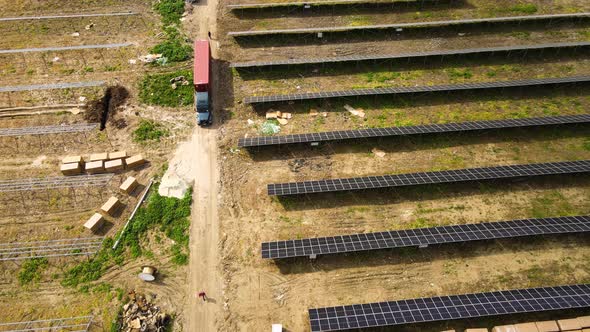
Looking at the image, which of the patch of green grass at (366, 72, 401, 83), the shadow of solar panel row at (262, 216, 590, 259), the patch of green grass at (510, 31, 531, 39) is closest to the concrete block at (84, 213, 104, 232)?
the shadow of solar panel row at (262, 216, 590, 259)

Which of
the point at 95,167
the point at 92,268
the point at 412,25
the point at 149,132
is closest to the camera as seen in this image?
the point at 92,268

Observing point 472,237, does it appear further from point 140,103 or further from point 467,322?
point 140,103

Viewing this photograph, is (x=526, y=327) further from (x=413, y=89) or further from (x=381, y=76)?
(x=381, y=76)

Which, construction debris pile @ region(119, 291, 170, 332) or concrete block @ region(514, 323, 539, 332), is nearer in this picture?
concrete block @ region(514, 323, 539, 332)

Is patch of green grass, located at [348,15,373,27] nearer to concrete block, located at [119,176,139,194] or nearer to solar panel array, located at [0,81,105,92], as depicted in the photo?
solar panel array, located at [0,81,105,92]

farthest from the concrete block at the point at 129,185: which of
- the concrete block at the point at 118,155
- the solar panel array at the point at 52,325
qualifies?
the solar panel array at the point at 52,325

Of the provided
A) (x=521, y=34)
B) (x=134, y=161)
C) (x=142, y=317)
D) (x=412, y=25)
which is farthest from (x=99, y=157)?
(x=521, y=34)

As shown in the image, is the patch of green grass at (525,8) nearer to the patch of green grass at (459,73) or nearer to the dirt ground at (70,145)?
the patch of green grass at (459,73)

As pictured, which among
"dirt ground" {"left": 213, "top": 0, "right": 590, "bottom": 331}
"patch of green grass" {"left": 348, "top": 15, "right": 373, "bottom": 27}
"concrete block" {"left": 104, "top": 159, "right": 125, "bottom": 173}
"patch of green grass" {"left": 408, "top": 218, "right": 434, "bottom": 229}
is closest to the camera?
"dirt ground" {"left": 213, "top": 0, "right": 590, "bottom": 331}
